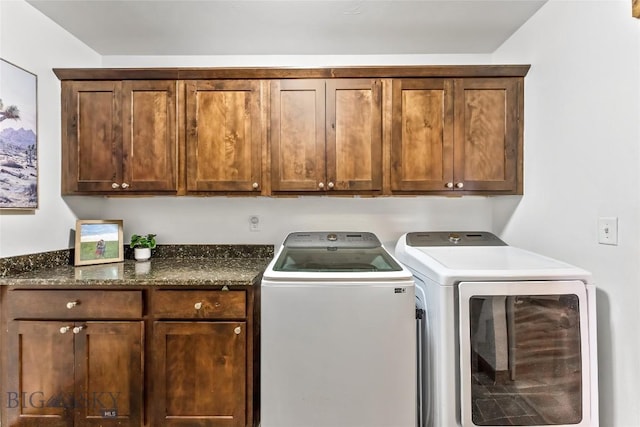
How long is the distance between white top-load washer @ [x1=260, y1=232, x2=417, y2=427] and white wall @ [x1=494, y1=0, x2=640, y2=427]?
0.87 meters

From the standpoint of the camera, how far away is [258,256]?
2.35 m

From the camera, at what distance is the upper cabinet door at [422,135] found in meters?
2.02

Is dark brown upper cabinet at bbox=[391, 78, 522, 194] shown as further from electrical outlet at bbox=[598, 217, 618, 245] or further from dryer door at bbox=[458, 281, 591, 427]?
dryer door at bbox=[458, 281, 591, 427]

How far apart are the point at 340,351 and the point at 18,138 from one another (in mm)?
2112

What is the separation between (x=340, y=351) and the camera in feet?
4.83

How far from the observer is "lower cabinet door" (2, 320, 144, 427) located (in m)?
1.65

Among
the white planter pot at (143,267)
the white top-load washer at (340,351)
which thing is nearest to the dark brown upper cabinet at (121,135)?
the white planter pot at (143,267)

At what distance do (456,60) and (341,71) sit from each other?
3.23 ft

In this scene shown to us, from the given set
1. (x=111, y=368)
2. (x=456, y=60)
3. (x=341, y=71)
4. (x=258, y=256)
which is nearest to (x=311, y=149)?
(x=341, y=71)

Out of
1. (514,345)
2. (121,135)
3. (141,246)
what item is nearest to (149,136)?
(121,135)

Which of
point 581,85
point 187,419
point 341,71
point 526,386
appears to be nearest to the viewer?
point 526,386

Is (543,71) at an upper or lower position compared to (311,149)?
upper

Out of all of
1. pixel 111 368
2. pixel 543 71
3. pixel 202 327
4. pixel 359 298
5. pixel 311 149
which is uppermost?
pixel 543 71

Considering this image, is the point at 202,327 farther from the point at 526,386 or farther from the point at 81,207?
the point at 526,386
